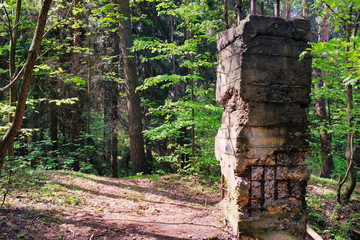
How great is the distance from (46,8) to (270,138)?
151 inches

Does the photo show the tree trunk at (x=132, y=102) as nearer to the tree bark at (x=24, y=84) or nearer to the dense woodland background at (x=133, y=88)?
the dense woodland background at (x=133, y=88)

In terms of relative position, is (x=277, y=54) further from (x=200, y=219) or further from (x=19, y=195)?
(x=19, y=195)

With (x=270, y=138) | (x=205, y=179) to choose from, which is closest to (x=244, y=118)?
(x=270, y=138)

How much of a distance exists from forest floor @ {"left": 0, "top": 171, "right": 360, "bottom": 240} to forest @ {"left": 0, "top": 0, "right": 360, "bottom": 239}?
12 centimetres

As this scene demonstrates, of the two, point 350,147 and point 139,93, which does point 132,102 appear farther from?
point 350,147

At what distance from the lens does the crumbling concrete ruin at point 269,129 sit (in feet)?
12.4

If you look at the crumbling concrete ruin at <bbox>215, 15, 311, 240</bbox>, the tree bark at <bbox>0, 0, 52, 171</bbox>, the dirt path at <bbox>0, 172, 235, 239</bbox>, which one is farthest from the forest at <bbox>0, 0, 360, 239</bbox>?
the crumbling concrete ruin at <bbox>215, 15, 311, 240</bbox>

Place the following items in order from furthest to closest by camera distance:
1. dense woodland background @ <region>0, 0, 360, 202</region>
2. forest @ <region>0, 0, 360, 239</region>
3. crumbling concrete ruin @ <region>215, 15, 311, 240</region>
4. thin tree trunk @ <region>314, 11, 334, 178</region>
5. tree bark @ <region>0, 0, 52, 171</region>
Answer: thin tree trunk @ <region>314, 11, 334, 178</region>
dense woodland background @ <region>0, 0, 360, 202</region>
forest @ <region>0, 0, 360, 239</region>
crumbling concrete ruin @ <region>215, 15, 311, 240</region>
tree bark @ <region>0, 0, 52, 171</region>

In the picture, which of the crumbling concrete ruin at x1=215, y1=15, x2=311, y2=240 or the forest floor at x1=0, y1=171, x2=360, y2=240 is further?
the crumbling concrete ruin at x1=215, y1=15, x2=311, y2=240

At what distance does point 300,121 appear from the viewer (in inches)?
154

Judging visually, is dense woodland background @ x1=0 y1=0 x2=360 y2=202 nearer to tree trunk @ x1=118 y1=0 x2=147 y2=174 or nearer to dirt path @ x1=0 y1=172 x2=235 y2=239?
tree trunk @ x1=118 y1=0 x2=147 y2=174

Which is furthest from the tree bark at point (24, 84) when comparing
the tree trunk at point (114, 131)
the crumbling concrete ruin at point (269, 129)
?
the tree trunk at point (114, 131)

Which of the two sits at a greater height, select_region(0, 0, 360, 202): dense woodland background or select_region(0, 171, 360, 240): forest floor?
select_region(0, 0, 360, 202): dense woodland background

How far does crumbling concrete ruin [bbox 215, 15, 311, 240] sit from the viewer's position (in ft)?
12.4
